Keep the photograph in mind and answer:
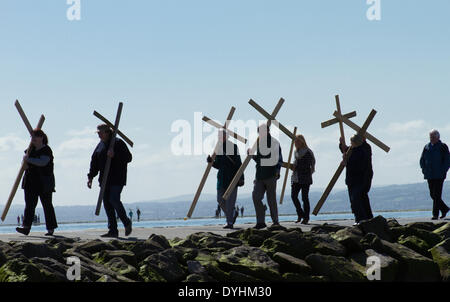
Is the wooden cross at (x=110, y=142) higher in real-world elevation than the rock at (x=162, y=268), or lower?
higher

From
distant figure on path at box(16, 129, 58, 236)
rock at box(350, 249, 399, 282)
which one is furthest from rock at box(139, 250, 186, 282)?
distant figure on path at box(16, 129, 58, 236)

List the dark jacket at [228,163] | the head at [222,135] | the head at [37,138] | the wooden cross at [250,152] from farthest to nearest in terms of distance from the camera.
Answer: the head at [222,135] < the dark jacket at [228,163] < the wooden cross at [250,152] < the head at [37,138]

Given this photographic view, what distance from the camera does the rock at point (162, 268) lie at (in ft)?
26.5

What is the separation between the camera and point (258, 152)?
1405cm

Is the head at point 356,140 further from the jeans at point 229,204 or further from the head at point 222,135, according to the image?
the head at point 222,135

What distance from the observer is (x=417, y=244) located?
10617 mm

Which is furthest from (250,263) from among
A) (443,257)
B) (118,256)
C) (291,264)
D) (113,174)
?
(113,174)

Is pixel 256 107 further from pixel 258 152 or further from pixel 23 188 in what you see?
pixel 23 188

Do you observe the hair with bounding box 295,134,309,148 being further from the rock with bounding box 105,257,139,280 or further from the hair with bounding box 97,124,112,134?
the rock with bounding box 105,257,139,280

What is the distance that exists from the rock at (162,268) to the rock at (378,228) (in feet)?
12.2

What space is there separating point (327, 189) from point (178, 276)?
7466 millimetres

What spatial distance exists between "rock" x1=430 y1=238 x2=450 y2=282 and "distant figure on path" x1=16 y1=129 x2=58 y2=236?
7250 millimetres

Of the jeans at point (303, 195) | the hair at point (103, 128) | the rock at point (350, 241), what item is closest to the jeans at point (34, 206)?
the hair at point (103, 128)
